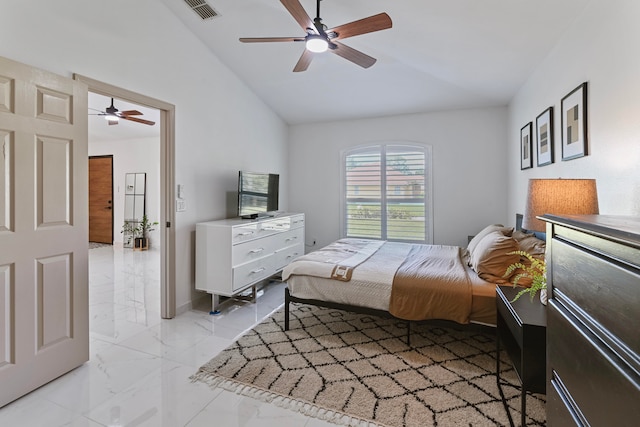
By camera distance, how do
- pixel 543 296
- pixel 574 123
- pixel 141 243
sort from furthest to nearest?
1. pixel 141 243
2. pixel 574 123
3. pixel 543 296

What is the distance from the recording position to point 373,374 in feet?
7.04

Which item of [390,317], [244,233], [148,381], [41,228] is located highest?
[41,228]

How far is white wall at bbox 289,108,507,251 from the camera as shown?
14.6ft

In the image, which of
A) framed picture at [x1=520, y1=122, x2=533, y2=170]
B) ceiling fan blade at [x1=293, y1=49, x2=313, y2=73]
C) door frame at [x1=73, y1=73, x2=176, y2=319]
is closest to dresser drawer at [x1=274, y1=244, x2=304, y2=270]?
door frame at [x1=73, y1=73, x2=176, y2=319]

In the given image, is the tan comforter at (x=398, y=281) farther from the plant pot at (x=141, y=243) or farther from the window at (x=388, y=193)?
the plant pot at (x=141, y=243)

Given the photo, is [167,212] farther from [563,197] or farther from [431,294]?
[563,197]

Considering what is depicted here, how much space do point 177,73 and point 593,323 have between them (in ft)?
12.1

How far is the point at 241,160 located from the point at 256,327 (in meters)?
2.30

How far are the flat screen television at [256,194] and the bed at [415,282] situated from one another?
1273 millimetres

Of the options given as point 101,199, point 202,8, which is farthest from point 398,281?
point 101,199

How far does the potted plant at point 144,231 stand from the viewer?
674 centimetres

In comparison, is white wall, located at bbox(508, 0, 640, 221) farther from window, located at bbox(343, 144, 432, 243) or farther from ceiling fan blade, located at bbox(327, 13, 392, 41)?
window, located at bbox(343, 144, 432, 243)

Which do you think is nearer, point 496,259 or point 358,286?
point 496,259

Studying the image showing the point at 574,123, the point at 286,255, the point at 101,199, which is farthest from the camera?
the point at 101,199
